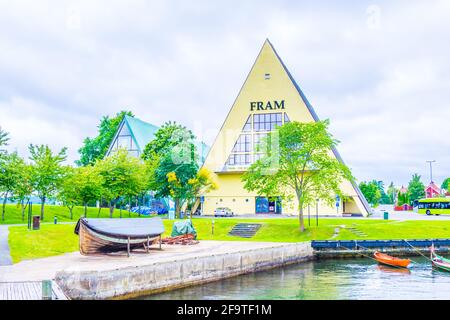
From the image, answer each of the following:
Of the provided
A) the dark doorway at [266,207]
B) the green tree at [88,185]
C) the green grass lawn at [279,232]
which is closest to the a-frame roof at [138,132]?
the dark doorway at [266,207]

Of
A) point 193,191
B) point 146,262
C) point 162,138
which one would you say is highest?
point 162,138

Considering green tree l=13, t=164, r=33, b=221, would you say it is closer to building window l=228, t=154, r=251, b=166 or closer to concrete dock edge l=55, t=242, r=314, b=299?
concrete dock edge l=55, t=242, r=314, b=299

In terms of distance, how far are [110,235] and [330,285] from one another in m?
12.3

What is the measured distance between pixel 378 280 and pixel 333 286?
3.56m

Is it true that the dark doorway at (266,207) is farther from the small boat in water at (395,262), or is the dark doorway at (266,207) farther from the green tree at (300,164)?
the small boat in water at (395,262)

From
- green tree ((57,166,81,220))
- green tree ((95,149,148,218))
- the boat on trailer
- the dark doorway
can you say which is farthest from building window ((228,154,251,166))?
the boat on trailer

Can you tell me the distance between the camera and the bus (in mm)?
62366

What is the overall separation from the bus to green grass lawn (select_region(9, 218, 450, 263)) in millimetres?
18099

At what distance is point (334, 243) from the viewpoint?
36.2 m

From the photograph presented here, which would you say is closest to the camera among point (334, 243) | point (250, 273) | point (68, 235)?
point (250, 273)

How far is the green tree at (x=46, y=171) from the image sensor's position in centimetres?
4184
